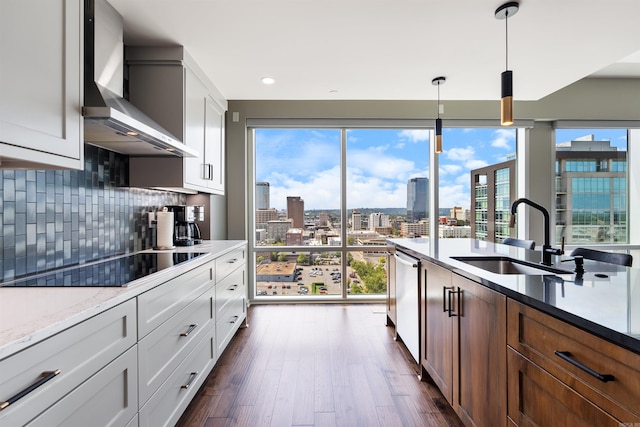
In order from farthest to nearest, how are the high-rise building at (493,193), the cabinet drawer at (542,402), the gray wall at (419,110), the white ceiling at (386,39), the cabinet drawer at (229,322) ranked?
the high-rise building at (493,193), the gray wall at (419,110), the cabinet drawer at (229,322), the white ceiling at (386,39), the cabinet drawer at (542,402)

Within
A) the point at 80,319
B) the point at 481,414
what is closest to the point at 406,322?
the point at 481,414

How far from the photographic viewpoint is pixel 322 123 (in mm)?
4062

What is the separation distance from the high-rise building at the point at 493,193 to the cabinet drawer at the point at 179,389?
369 cm

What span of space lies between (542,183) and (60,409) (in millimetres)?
4938

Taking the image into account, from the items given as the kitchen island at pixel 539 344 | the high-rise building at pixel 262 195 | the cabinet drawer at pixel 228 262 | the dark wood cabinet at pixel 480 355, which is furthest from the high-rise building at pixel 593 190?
the cabinet drawer at pixel 228 262

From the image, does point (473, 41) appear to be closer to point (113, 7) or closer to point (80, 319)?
point (113, 7)

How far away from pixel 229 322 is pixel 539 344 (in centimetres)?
226

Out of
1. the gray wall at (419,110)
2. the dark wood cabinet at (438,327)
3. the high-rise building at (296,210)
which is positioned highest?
the gray wall at (419,110)

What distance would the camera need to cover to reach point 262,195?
4.26 metres

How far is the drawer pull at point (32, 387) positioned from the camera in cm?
75

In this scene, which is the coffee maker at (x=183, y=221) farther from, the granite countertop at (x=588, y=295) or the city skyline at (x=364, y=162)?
the granite countertop at (x=588, y=295)

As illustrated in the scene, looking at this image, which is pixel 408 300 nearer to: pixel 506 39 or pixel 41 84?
pixel 506 39

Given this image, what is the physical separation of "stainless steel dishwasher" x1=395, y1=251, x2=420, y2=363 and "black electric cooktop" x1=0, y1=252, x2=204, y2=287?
1551 mm

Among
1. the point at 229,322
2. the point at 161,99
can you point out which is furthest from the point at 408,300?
the point at 161,99
